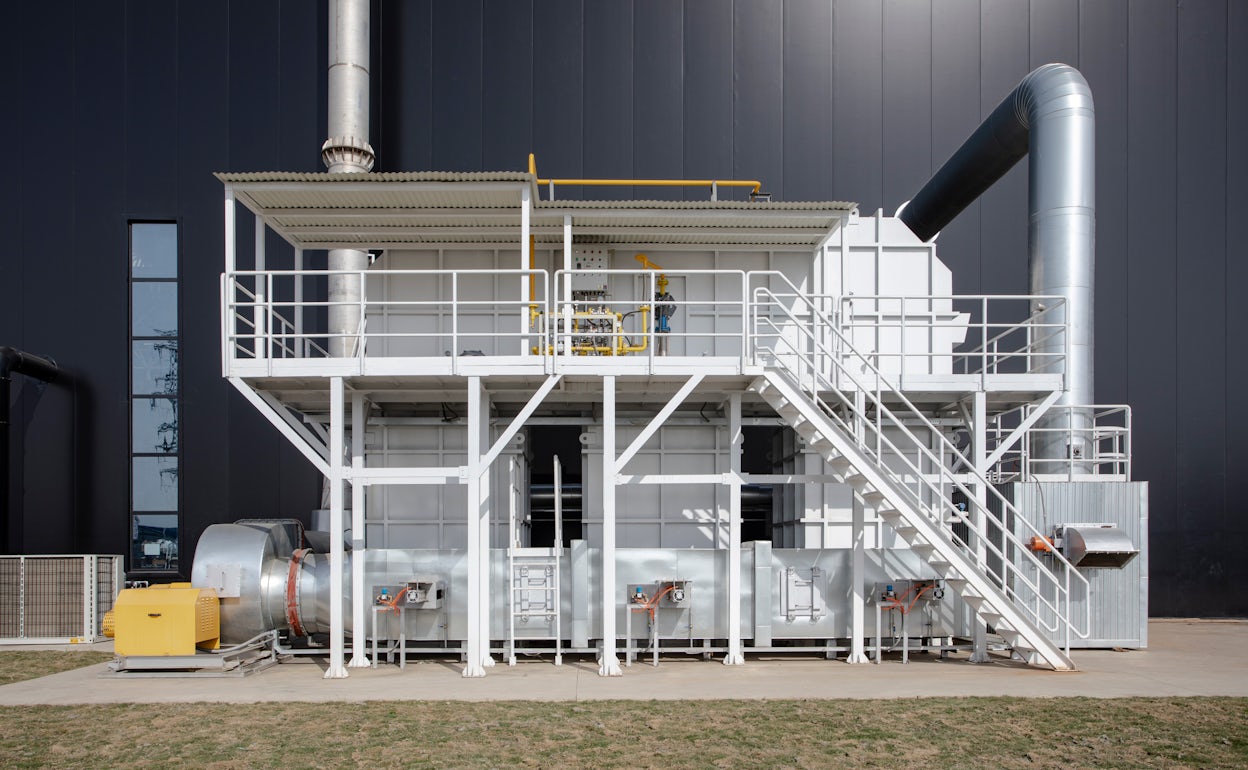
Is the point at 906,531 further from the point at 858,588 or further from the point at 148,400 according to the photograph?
the point at 148,400

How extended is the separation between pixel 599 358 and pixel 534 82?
11396mm

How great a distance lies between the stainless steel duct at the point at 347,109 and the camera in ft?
65.2

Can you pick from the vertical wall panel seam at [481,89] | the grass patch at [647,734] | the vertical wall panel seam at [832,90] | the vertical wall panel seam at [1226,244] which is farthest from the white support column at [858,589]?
the vertical wall panel seam at [481,89]

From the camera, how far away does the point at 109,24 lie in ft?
70.0

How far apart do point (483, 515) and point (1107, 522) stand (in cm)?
1005

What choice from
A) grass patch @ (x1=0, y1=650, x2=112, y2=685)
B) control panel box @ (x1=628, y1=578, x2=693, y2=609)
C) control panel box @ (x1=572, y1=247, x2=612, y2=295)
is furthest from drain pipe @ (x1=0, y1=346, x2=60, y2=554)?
control panel box @ (x1=628, y1=578, x2=693, y2=609)

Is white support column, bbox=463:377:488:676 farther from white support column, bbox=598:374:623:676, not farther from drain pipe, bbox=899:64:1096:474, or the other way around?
drain pipe, bbox=899:64:1096:474

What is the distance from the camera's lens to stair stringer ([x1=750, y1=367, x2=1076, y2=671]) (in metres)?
12.5

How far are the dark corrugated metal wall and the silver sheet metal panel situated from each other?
22.7 feet

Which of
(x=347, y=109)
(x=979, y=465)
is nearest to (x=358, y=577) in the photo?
(x=979, y=465)

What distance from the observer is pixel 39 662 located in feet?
48.1

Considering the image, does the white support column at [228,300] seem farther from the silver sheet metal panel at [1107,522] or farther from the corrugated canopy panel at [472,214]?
the silver sheet metal panel at [1107,522]

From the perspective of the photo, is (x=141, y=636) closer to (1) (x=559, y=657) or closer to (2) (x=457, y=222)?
(1) (x=559, y=657)

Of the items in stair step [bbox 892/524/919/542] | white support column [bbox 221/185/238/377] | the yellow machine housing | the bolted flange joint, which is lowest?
the yellow machine housing
